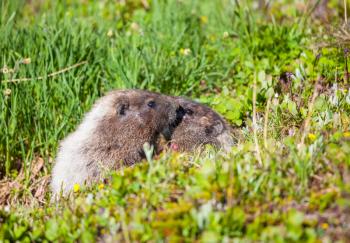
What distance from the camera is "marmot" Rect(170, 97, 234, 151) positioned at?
209 inches

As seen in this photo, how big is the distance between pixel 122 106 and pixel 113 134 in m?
0.27

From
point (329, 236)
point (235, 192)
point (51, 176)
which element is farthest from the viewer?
point (51, 176)

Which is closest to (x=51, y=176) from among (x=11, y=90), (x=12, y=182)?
(x=12, y=182)

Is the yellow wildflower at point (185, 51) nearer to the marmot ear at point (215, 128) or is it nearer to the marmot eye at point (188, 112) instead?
the marmot eye at point (188, 112)

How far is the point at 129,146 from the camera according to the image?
5.03m

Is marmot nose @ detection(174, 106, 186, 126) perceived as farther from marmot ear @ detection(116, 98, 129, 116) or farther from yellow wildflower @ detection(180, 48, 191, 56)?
yellow wildflower @ detection(180, 48, 191, 56)

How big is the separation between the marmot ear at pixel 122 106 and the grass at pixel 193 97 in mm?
710

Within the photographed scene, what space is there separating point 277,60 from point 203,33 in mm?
1135

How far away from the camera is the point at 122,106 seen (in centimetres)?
522

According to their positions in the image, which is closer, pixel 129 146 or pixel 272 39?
pixel 129 146

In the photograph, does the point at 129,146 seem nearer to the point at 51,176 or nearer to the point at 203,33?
the point at 51,176

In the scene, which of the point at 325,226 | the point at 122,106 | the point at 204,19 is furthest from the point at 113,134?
the point at 204,19

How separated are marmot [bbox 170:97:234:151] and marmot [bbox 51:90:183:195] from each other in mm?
89

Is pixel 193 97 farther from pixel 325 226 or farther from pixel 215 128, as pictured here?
pixel 325 226
